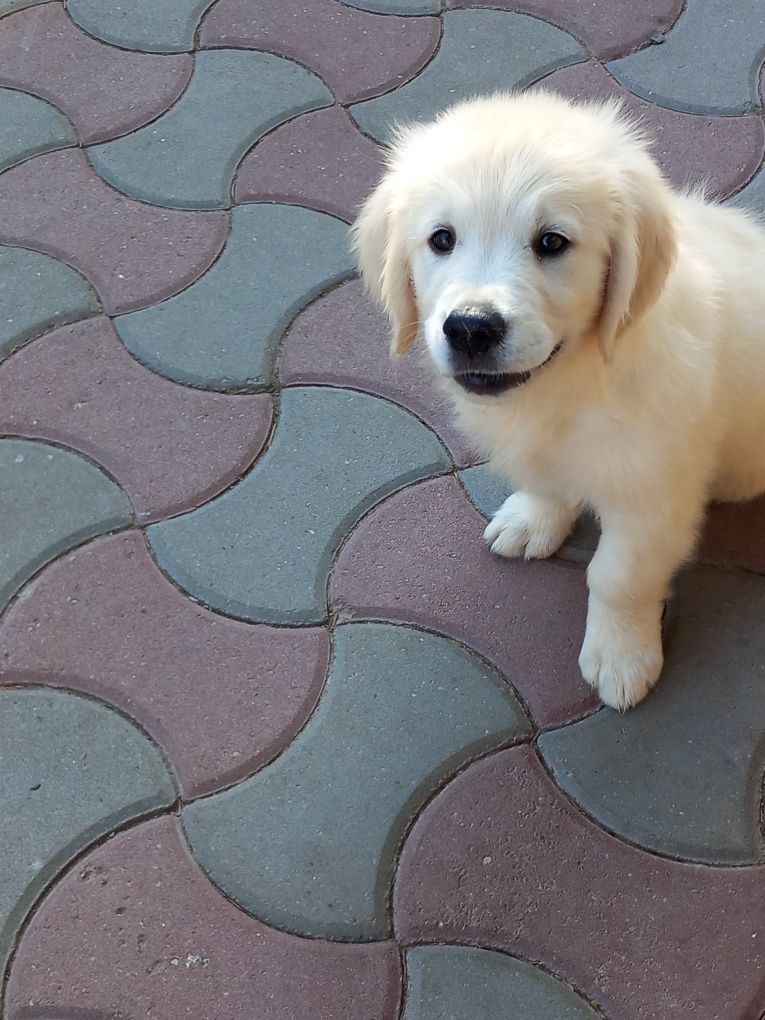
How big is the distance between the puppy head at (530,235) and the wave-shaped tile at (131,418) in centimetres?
73

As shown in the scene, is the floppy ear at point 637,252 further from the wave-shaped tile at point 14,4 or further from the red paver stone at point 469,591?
the wave-shaped tile at point 14,4

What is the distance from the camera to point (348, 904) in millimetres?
1553

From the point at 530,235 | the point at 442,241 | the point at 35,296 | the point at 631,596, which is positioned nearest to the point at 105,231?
the point at 35,296

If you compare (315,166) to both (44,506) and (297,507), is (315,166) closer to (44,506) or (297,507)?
(297,507)

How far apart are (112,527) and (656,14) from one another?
1926mm

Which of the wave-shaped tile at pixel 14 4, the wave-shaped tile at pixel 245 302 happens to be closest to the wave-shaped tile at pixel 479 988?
the wave-shaped tile at pixel 245 302

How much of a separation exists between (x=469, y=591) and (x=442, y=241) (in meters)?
0.71

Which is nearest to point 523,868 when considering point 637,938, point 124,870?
point 637,938

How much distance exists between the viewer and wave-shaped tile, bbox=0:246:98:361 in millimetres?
2158

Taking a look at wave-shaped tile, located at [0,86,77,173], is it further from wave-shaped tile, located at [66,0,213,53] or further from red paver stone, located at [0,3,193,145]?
wave-shaped tile, located at [66,0,213,53]

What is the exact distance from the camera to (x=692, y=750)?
1661 mm

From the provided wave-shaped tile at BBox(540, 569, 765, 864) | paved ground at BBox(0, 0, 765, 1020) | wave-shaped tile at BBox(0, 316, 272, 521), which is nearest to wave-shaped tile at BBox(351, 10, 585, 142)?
paved ground at BBox(0, 0, 765, 1020)

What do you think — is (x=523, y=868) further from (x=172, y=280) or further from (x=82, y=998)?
(x=172, y=280)

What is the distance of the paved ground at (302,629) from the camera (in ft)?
Answer: 4.99
